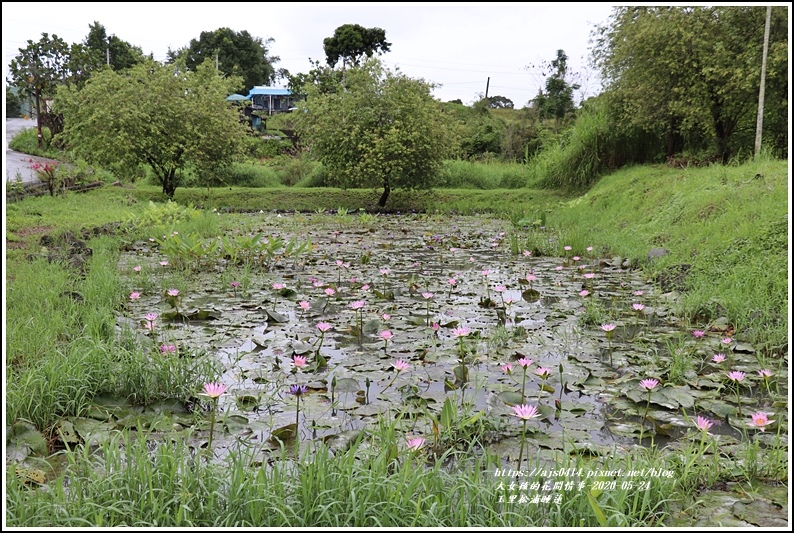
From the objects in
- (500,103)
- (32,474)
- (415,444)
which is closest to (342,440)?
(415,444)

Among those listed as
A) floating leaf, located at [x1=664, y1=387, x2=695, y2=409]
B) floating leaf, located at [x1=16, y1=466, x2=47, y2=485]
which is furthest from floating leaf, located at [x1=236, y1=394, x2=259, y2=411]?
floating leaf, located at [x1=664, y1=387, x2=695, y2=409]

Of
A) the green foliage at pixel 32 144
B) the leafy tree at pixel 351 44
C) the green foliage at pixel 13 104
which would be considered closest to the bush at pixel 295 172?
the leafy tree at pixel 351 44

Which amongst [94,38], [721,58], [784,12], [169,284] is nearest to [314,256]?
[169,284]

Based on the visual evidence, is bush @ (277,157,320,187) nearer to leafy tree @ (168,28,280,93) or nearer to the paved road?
the paved road

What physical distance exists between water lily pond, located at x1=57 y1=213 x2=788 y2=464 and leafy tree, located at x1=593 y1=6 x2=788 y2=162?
534 cm

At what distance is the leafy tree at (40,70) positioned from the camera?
59.5ft

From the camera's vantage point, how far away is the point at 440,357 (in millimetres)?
3012

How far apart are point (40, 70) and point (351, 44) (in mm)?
10337

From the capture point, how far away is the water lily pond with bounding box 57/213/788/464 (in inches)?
85.0

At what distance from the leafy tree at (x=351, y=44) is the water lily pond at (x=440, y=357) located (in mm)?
13266

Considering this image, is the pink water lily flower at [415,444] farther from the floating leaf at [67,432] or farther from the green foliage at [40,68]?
the green foliage at [40,68]

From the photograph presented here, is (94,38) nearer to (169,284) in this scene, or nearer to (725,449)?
(169,284)

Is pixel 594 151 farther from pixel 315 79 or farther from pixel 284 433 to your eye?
pixel 315 79

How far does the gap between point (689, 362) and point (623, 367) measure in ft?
0.99
